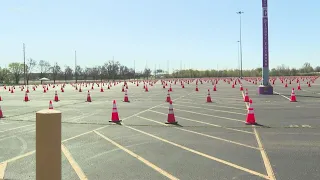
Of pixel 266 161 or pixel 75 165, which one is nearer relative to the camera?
pixel 75 165

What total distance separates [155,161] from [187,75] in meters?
149

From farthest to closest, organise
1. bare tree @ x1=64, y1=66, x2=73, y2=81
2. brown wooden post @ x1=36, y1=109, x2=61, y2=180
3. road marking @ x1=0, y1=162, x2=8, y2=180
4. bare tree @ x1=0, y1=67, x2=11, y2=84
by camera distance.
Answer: bare tree @ x1=64, y1=66, x2=73, y2=81 → bare tree @ x1=0, y1=67, x2=11, y2=84 → road marking @ x1=0, y1=162, x2=8, y2=180 → brown wooden post @ x1=36, y1=109, x2=61, y2=180

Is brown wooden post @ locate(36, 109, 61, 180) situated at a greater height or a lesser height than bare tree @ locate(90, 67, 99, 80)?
lesser

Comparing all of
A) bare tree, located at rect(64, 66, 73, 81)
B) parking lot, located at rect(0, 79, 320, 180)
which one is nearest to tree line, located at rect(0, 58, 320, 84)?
bare tree, located at rect(64, 66, 73, 81)

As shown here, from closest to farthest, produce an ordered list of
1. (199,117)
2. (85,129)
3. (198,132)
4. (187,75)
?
(198,132), (85,129), (199,117), (187,75)

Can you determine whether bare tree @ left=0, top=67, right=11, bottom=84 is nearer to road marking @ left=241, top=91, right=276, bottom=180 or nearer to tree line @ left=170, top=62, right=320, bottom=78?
tree line @ left=170, top=62, right=320, bottom=78

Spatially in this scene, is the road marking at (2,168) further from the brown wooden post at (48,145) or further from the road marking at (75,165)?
the brown wooden post at (48,145)

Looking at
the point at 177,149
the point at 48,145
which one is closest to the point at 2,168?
the point at 177,149

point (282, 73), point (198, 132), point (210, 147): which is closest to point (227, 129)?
point (198, 132)

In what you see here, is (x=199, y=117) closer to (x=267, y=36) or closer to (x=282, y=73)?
(x=267, y=36)

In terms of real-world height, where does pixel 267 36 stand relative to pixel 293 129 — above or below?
above

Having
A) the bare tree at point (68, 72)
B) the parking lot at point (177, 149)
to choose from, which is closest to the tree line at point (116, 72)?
the bare tree at point (68, 72)

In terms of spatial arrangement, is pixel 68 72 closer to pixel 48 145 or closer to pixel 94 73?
pixel 94 73

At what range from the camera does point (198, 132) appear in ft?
36.0
